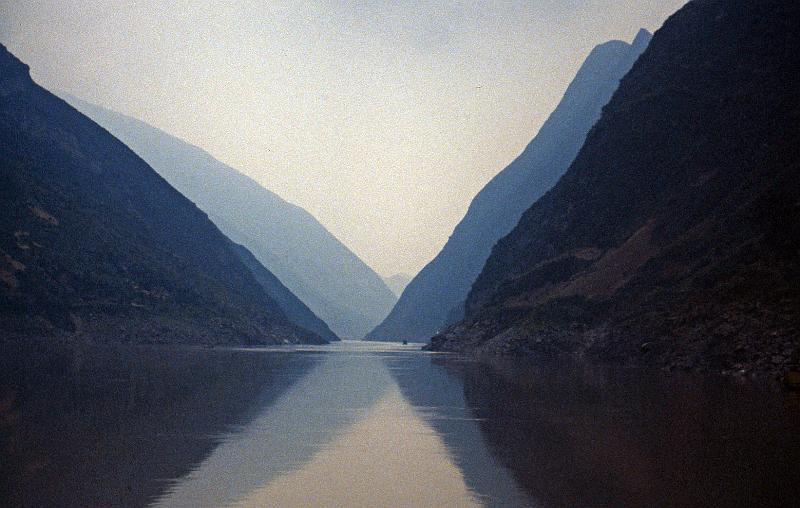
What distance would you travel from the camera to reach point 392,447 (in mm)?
21969

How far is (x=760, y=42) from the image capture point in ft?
357

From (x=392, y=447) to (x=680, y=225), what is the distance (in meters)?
81.0

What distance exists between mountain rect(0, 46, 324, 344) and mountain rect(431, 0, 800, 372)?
57532 millimetres

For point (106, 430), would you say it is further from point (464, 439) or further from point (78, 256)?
point (78, 256)

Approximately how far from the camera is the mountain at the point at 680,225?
64562mm

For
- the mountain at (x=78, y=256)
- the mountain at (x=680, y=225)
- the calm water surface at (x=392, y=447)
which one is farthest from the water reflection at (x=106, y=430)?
the mountain at (x=78, y=256)

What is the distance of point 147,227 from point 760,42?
463 feet

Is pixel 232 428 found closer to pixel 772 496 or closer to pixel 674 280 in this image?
pixel 772 496

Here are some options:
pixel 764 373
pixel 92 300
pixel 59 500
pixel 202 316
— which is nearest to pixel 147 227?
pixel 202 316

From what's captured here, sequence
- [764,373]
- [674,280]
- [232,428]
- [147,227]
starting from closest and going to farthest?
1. [232,428]
2. [764,373]
3. [674,280]
4. [147,227]

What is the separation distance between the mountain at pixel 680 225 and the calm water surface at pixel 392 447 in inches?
1045

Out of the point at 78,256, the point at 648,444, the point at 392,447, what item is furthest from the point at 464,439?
the point at 78,256

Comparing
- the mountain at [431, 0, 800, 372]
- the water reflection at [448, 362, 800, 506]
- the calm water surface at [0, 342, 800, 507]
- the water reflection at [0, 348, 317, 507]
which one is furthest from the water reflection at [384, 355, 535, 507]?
the mountain at [431, 0, 800, 372]

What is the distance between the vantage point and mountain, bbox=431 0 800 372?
2542 inches
